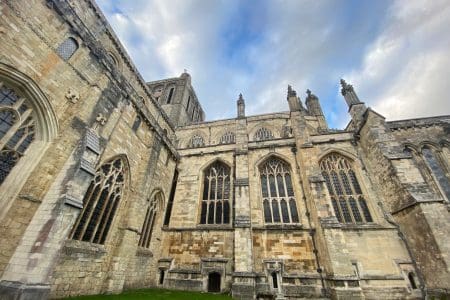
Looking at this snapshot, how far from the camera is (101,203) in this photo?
764 cm

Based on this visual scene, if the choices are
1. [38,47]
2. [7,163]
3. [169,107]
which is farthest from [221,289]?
[169,107]

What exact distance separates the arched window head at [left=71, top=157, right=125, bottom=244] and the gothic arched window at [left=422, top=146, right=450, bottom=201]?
57.6 ft

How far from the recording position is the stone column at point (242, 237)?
330 inches

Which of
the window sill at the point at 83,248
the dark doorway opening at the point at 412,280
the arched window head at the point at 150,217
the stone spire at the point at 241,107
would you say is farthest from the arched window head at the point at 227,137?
the dark doorway opening at the point at 412,280

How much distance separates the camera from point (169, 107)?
84.1 feet

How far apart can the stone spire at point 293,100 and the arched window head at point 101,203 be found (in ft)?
40.3

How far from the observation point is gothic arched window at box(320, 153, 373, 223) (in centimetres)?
1054

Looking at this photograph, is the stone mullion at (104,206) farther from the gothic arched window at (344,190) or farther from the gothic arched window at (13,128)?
the gothic arched window at (344,190)

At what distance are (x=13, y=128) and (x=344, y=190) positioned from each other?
15062mm

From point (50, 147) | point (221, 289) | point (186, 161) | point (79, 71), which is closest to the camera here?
point (50, 147)

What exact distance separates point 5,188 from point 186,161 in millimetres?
9500

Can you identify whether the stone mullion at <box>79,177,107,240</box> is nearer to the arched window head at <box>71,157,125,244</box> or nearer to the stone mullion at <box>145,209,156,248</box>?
the arched window head at <box>71,157,125,244</box>

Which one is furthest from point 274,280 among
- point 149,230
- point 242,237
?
point 149,230

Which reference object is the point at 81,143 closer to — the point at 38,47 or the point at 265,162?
the point at 38,47
